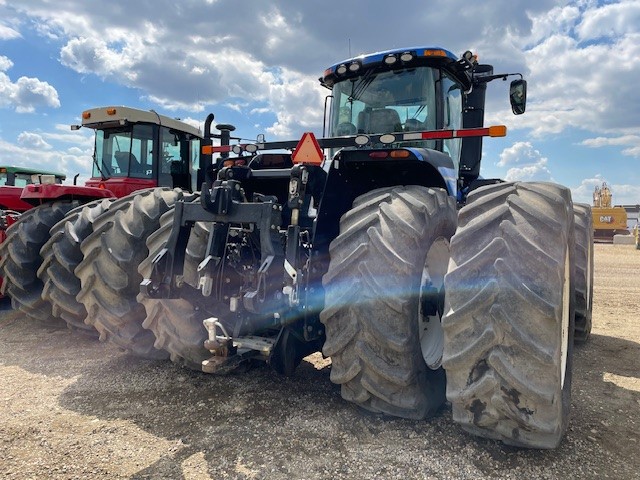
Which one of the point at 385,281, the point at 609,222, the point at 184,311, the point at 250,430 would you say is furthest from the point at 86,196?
the point at 609,222

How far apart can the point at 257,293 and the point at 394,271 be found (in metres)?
0.85

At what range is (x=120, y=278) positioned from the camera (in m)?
4.21

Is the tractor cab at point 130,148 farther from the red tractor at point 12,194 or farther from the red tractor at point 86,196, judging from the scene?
the red tractor at point 12,194

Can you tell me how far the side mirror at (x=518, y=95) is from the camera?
519 centimetres

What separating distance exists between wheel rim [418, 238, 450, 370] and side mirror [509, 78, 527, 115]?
2.49m

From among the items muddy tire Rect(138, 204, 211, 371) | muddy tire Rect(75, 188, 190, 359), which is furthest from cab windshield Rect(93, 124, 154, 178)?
muddy tire Rect(138, 204, 211, 371)

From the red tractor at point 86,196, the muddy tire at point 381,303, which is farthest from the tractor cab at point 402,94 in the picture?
the red tractor at point 86,196

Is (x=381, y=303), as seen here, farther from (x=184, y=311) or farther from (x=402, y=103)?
(x=402, y=103)

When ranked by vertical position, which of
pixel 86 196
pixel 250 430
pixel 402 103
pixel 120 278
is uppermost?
pixel 402 103

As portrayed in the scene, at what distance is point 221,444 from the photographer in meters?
3.02

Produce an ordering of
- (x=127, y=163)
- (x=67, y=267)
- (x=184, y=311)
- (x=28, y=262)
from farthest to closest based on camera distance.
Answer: (x=127, y=163) → (x=28, y=262) → (x=67, y=267) → (x=184, y=311)

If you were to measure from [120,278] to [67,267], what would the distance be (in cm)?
125

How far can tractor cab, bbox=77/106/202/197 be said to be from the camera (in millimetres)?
7695

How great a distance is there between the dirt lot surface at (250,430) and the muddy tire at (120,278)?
35 centimetres
